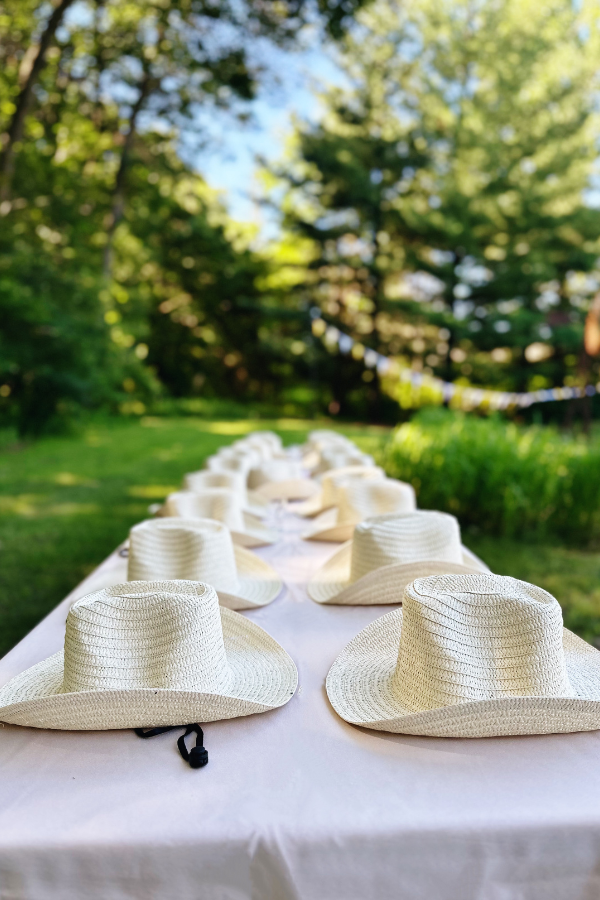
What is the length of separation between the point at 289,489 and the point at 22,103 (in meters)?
6.98

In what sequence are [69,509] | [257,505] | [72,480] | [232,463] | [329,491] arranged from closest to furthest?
[329,491], [257,505], [232,463], [69,509], [72,480]

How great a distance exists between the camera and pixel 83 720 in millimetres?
1413

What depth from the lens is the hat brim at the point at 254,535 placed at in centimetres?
303

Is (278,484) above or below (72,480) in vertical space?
above

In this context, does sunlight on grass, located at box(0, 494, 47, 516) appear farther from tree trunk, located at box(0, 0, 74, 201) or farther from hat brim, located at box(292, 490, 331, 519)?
tree trunk, located at box(0, 0, 74, 201)

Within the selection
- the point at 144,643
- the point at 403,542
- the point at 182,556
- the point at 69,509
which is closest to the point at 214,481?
the point at 182,556

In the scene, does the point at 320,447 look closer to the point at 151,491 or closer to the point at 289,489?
the point at 289,489

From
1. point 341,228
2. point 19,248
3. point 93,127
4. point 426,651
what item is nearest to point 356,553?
point 426,651

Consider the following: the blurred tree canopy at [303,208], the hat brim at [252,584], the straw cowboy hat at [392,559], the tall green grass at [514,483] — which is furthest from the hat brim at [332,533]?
the blurred tree canopy at [303,208]

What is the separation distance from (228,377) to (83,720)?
2037cm

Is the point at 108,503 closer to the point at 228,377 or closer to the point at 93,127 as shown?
the point at 93,127

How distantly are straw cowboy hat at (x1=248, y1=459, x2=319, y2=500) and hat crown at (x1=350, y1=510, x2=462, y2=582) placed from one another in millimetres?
1946

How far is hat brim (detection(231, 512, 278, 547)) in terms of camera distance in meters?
3.03

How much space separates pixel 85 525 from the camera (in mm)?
5570
